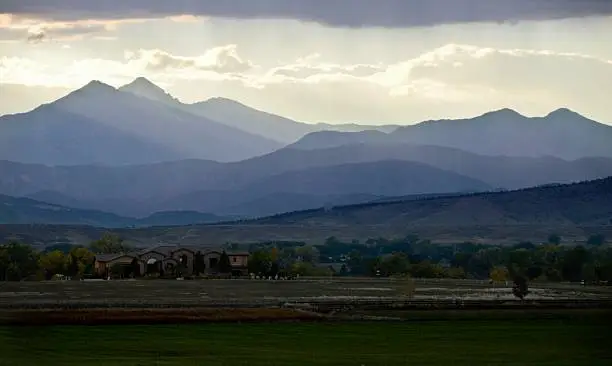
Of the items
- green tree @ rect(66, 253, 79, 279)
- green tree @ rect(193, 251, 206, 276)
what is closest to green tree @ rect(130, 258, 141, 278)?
green tree @ rect(193, 251, 206, 276)

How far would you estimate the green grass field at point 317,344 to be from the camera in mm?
57750

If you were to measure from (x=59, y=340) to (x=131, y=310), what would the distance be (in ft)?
50.9

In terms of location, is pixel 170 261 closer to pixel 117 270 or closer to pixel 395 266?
pixel 117 270

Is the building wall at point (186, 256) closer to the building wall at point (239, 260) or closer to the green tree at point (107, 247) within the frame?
the building wall at point (239, 260)

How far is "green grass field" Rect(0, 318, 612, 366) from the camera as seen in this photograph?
189ft

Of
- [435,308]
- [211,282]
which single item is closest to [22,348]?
[435,308]

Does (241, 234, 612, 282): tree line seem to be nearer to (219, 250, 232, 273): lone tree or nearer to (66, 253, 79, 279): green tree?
(219, 250, 232, 273): lone tree

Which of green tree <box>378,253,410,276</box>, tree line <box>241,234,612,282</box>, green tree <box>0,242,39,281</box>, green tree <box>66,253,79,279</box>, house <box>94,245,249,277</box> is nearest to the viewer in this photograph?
house <box>94,245,249,277</box>

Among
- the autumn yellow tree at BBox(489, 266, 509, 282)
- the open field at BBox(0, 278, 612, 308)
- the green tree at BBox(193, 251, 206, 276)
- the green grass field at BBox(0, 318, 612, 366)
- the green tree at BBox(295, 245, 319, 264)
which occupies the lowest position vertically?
the green grass field at BBox(0, 318, 612, 366)

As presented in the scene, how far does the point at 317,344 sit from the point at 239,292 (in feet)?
120

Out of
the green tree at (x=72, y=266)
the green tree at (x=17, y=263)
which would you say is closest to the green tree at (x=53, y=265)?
the green tree at (x=72, y=266)

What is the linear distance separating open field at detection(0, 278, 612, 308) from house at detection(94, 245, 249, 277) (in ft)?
36.4

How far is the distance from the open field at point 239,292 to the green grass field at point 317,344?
1570 cm

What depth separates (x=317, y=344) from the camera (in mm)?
64438
